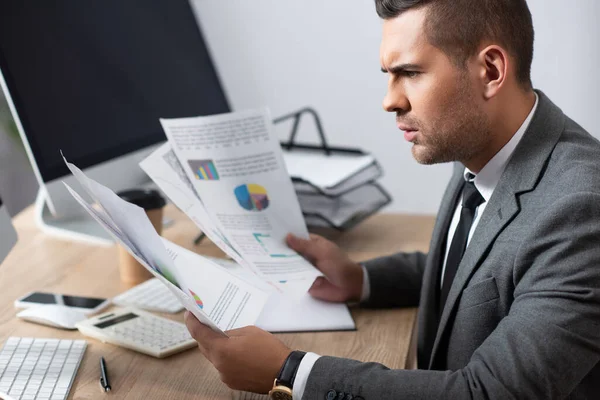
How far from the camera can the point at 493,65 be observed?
1.08m

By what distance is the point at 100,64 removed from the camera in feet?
5.41

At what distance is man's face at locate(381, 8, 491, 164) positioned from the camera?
1094 millimetres

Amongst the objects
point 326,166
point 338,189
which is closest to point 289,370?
point 338,189

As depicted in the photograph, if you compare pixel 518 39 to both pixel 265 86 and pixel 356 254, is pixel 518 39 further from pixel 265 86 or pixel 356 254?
pixel 265 86

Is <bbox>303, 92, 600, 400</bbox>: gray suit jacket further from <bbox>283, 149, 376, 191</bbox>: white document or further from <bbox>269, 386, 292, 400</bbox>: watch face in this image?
<bbox>283, 149, 376, 191</bbox>: white document

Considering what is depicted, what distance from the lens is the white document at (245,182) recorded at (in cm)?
137

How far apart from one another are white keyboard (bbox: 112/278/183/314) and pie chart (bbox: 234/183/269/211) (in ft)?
0.73

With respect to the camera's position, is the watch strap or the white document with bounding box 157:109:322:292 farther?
the white document with bounding box 157:109:322:292

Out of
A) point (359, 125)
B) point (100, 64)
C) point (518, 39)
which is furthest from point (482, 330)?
point (359, 125)

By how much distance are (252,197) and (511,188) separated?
20.7 inches

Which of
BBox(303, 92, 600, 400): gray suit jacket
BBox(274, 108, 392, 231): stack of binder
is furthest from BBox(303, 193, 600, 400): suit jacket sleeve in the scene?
BBox(274, 108, 392, 231): stack of binder

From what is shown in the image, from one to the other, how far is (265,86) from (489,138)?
1.32 meters

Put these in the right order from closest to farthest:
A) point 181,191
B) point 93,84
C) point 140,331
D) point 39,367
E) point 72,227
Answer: point 39,367, point 140,331, point 181,191, point 93,84, point 72,227

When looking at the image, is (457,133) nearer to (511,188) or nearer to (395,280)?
(511,188)
